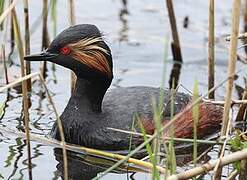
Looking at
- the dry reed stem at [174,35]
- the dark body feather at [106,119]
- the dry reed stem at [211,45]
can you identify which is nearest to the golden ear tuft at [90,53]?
the dark body feather at [106,119]

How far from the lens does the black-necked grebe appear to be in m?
7.13

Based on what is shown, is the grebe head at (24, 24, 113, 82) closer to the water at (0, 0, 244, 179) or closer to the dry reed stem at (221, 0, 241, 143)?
the water at (0, 0, 244, 179)

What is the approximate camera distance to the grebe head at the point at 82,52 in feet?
23.3

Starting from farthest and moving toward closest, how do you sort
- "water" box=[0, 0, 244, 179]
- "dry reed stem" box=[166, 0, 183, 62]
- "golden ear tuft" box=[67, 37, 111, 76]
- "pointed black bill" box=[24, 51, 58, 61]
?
"dry reed stem" box=[166, 0, 183, 62], "golden ear tuft" box=[67, 37, 111, 76], "pointed black bill" box=[24, 51, 58, 61], "water" box=[0, 0, 244, 179]

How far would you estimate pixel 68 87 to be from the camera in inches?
353

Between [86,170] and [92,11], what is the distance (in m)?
5.21

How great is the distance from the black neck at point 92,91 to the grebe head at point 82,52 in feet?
0.28

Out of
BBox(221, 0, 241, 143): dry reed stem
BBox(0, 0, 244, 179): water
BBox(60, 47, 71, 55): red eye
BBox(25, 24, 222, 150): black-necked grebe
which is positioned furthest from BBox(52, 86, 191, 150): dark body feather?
BBox(221, 0, 241, 143): dry reed stem

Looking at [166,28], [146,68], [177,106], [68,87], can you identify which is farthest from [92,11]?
[177,106]

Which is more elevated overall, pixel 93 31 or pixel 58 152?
pixel 93 31

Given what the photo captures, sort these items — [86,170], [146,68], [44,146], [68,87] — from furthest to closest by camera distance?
[146,68], [68,87], [44,146], [86,170]

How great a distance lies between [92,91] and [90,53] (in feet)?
1.23

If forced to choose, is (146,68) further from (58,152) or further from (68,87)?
(58,152)

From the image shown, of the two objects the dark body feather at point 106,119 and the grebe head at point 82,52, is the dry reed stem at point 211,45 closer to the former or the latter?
the dark body feather at point 106,119
